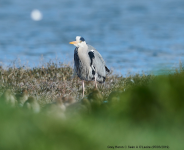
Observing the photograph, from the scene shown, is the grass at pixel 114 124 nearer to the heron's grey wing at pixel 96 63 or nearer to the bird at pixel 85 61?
the bird at pixel 85 61

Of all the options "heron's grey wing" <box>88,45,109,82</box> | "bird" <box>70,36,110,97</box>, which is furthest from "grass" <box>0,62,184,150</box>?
"heron's grey wing" <box>88,45,109,82</box>

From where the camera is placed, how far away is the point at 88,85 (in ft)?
34.4

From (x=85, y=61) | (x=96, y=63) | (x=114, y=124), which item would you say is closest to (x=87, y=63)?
(x=85, y=61)

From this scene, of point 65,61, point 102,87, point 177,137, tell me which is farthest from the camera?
point 65,61

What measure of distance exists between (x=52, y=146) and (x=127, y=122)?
0.79 meters

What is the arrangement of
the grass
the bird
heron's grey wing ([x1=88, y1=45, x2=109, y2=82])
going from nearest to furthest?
the grass → the bird → heron's grey wing ([x1=88, y1=45, x2=109, y2=82])

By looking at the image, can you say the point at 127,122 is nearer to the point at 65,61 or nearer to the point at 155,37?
the point at 65,61

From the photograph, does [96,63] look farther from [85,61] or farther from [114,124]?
[114,124]

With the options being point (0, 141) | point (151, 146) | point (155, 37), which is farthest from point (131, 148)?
point (155, 37)

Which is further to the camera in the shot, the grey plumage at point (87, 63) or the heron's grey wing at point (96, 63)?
the heron's grey wing at point (96, 63)

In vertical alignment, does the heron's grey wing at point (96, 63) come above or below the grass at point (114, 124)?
above

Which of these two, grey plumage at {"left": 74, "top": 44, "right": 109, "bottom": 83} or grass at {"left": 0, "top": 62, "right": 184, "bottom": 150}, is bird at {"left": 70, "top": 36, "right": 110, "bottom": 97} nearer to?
grey plumage at {"left": 74, "top": 44, "right": 109, "bottom": 83}

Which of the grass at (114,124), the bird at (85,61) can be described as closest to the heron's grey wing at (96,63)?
the bird at (85,61)

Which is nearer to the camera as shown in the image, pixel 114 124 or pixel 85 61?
pixel 114 124
